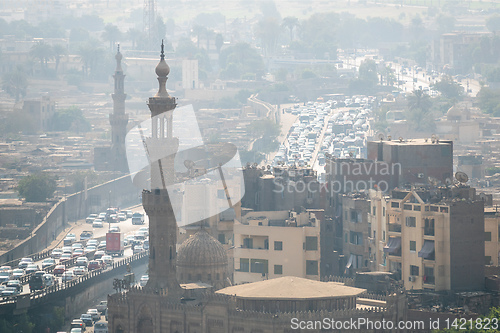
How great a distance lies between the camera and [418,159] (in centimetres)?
8331

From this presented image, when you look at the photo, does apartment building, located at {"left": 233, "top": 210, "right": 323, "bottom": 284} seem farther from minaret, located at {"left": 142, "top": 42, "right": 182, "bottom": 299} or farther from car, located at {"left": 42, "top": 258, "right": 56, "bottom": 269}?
car, located at {"left": 42, "top": 258, "right": 56, "bottom": 269}

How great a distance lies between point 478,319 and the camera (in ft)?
→ 194

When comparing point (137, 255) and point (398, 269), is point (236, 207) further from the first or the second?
point (137, 255)

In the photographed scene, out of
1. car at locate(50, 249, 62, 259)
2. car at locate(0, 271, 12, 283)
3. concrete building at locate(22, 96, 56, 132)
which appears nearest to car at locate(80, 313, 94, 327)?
car at locate(0, 271, 12, 283)

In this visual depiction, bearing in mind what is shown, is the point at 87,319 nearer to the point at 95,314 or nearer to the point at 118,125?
the point at 95,314

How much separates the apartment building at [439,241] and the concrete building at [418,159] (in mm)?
10374

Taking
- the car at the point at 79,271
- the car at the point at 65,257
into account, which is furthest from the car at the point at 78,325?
the car at the point at 65,257

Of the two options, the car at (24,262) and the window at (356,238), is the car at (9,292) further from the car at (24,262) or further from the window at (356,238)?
the window at (356,238)

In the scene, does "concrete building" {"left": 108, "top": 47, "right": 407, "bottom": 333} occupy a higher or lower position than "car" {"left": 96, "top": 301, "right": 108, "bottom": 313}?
higher

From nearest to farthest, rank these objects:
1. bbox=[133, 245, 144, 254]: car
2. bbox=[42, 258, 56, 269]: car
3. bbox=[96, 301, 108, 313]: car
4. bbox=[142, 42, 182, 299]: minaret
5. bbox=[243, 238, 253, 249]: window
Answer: bbox=[142, 42, 182, 299]: minaret < bbox=[243, 238, 253, 249]: window < bbox=[96, 301, 108, 313]: car < bbox=[42, 258, 56, 269]: car < bbox=[133, 245, 144, 254]: car

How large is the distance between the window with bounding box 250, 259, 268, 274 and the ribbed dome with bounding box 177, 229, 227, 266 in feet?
22.7

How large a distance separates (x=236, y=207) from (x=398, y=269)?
954 centimetres

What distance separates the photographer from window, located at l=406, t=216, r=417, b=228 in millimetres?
70688

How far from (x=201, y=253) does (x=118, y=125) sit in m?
75.7
